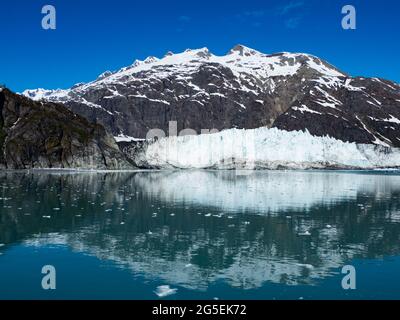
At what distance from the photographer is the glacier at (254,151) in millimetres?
142250

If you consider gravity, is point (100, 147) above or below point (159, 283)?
above

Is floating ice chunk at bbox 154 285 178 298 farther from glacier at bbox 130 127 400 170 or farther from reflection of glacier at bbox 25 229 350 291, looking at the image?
glacier at bbox 130 127 400 170

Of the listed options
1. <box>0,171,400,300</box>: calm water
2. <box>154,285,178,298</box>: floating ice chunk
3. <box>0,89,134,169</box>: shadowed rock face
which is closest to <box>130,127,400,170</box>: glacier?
<box>0,89,134,169</box>: shadowed rock face

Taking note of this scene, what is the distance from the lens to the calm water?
16719 mm

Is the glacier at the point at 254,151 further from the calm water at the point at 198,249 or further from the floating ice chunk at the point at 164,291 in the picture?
the floating ice chunk at the point at 164,291

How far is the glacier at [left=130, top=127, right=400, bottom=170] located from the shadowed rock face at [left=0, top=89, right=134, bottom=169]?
17623 mm

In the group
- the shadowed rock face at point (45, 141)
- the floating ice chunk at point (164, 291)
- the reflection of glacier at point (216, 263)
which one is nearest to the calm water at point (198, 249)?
the reflection of glacier at point (216, 263)

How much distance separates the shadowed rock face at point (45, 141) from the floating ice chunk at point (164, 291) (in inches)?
4600

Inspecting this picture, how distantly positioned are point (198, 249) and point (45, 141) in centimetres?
11855

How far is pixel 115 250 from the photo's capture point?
2248 cm
